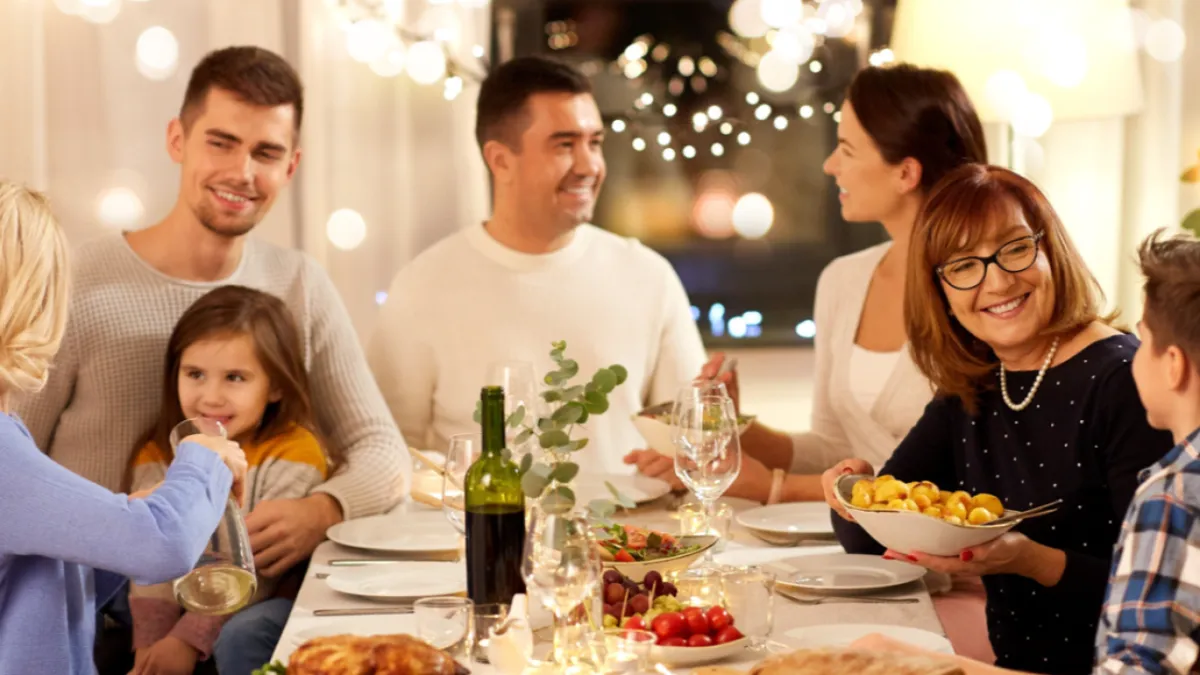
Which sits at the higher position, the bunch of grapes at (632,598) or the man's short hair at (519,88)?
the man's short hair at (519,88)

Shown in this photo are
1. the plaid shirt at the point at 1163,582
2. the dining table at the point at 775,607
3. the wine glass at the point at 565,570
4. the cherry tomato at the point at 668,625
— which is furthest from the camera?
the dining table at the point at 775,607

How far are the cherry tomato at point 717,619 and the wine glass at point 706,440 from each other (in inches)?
12.4

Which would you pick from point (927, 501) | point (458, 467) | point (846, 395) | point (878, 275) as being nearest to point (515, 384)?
point (458, 467)

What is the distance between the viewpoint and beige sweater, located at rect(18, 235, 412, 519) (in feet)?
8.52

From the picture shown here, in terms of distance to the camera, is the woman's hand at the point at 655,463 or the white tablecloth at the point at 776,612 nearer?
the white tablecloth at the point at 776,612

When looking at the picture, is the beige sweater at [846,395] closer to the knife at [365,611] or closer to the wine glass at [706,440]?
the wine glass at [706,440]

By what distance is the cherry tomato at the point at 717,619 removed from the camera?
1.51 m

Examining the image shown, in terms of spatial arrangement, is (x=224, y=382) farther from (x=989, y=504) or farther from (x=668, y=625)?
(x=989, y=504)

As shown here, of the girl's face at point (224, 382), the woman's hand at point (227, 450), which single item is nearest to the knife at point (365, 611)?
the woman's hand at point (227, 450)

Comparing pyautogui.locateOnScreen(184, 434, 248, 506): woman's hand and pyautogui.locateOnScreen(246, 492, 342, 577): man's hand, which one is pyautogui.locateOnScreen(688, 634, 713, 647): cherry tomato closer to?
pyautogui.locateOnScreen(184, 434, 248, 506): woman's hand

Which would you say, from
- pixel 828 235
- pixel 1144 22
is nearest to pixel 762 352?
pixel 828 235

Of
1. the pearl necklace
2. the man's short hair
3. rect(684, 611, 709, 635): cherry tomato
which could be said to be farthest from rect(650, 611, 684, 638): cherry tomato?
the man's short hair

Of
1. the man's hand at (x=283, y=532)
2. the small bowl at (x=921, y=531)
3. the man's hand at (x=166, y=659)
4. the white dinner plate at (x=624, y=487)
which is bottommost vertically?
the man's hand at (x=166, y=659)

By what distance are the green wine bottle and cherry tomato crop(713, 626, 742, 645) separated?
26cm
